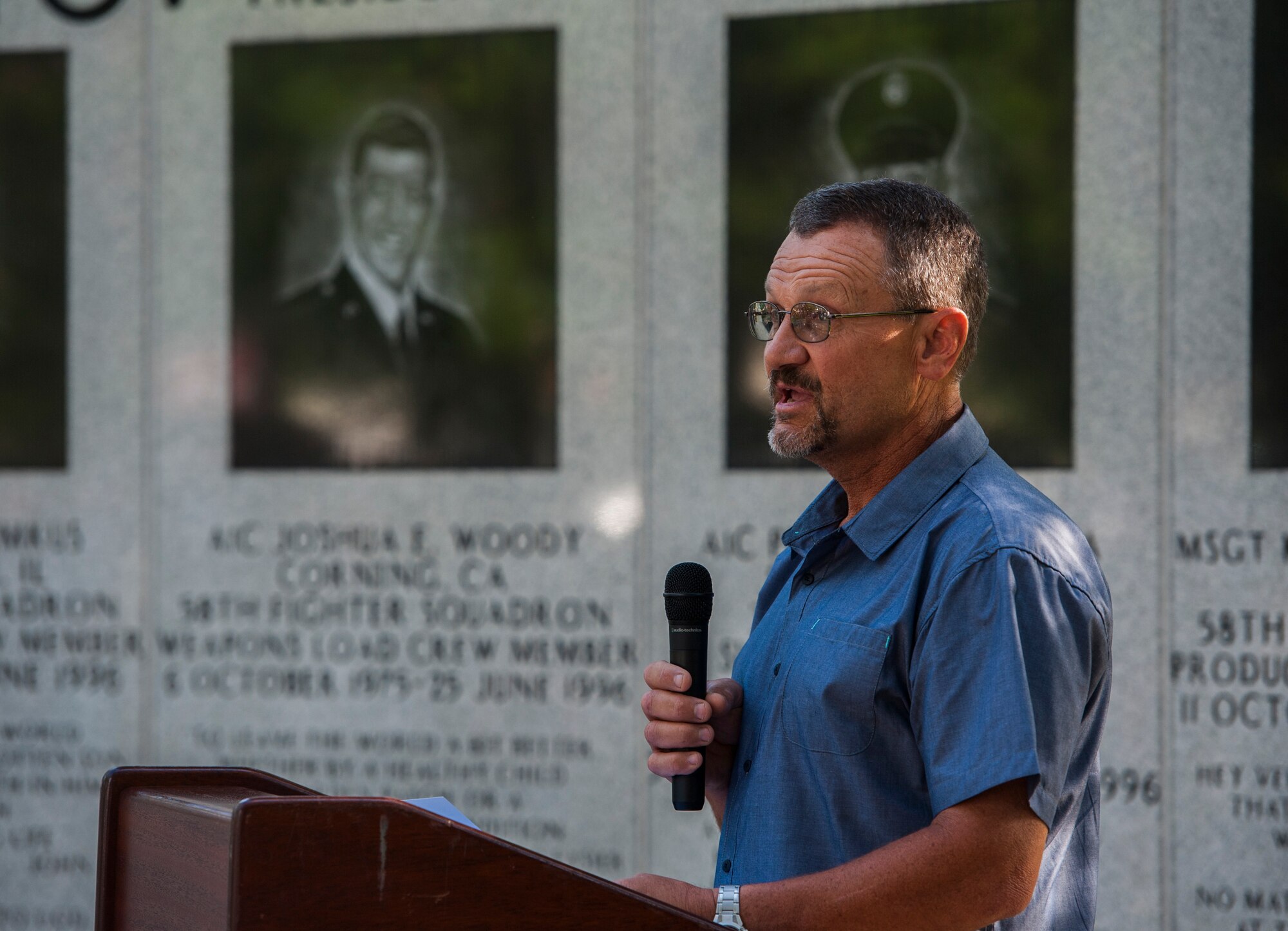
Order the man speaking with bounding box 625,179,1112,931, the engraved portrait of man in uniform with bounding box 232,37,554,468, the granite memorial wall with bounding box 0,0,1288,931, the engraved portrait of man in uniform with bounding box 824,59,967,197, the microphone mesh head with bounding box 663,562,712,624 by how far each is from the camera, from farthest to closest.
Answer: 1. the engraved portrait of man in uniform with bounding box 232,37,554,468
2. the engraved portrait of man in uniform with bounding box 824,59,967,197
3. the granite memorial wall with bounding box 0,0,1288,931
4. the microphone mesh head with bounding box 663,562,712,624
5. the man speaking with bounding box 625,179,1112,931

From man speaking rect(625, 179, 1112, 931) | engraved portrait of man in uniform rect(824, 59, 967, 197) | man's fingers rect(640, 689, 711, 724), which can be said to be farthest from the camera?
engraved portrait of man in uniform rect(824, 59, 967, 197)

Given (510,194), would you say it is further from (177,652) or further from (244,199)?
(177,652)

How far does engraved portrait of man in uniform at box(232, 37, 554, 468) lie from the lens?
4574mm

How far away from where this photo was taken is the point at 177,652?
15.5 ft

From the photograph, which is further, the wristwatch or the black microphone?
the black microphone

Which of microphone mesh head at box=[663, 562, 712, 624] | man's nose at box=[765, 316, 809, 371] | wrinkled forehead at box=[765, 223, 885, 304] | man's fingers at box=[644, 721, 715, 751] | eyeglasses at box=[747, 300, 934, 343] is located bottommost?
man's fingers at box=[644, 721, 715, 751]

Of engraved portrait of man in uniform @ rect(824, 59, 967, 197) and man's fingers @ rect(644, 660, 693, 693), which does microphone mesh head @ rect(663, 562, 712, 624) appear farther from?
engraved portrait of man in uniform @ rect(824, 59, 967, 197)

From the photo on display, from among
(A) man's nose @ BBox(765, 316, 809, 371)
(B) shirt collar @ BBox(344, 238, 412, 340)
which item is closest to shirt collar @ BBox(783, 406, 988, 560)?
(A) man's nose @ BBox(765, 316, 809, 371)

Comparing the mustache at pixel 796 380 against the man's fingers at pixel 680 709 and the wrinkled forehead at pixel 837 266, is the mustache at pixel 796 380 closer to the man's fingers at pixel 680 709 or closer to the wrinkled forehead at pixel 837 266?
the wrinkled forehead at pixel 837 266

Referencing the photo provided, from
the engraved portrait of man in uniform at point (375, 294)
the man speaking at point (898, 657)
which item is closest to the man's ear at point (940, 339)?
the man speaking at point (898, 657)

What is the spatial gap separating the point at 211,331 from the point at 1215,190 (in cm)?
343

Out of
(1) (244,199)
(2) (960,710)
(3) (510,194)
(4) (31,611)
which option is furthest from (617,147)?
(2) (960,710)

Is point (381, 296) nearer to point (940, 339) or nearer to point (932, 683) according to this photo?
point (940, 339)

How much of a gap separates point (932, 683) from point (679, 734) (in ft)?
1.24
